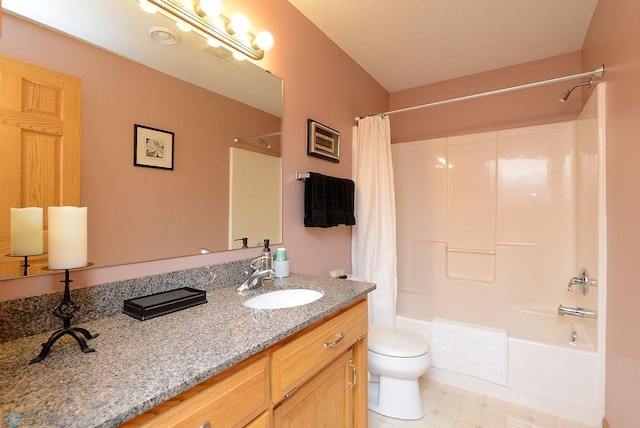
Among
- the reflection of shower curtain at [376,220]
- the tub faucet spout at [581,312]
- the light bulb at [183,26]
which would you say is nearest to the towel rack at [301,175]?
the reflection of shower curtain at [376,220]

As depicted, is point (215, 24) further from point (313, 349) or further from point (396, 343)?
point (396, 343)

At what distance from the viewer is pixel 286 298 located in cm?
143

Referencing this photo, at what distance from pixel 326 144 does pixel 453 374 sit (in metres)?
1.81

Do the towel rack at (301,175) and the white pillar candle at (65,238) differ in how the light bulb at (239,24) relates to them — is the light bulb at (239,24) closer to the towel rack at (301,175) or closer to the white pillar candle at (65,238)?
the towel rack at (301,175)

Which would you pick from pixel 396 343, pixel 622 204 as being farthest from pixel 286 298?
pixel 622 204

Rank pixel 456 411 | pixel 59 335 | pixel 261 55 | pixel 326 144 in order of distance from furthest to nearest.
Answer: pixel 326 144
pixel 456 411
pixel 261 55
pixel 59 335

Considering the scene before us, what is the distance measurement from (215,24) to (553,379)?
2.64m

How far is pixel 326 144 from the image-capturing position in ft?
6.77

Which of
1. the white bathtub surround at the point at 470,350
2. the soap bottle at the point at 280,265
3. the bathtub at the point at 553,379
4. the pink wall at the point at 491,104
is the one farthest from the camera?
the pink wall at the point at 491,104

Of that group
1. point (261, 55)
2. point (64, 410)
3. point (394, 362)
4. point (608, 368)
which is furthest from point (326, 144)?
→ point (608, 368)

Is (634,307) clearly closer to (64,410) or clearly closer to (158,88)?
(64,410)

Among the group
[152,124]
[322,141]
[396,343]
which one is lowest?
[396,343]

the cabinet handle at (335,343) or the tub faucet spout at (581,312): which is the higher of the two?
the cabinet handle at (335,343)

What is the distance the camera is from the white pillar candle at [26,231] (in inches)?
32.7
